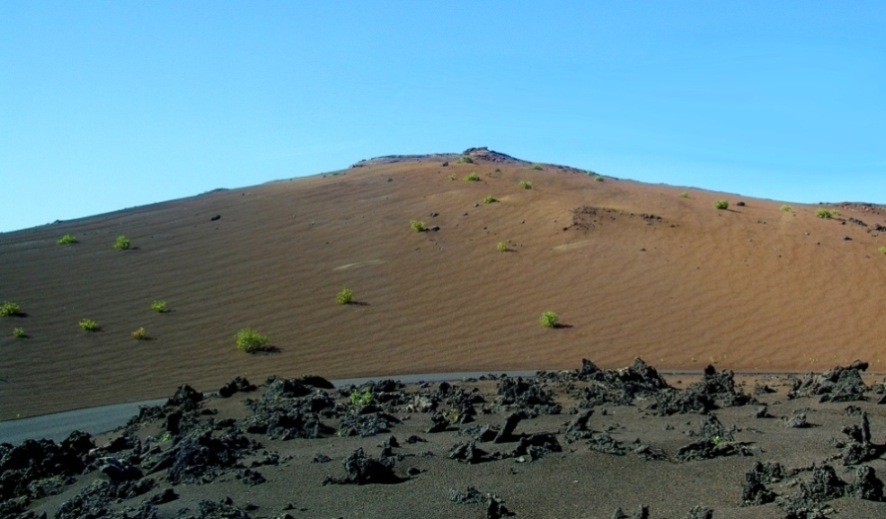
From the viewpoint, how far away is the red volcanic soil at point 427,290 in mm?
16688

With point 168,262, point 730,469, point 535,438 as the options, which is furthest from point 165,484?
point 168,262

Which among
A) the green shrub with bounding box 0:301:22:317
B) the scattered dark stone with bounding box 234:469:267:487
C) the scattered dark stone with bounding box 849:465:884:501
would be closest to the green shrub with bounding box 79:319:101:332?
the green shrub with bounding box 0:301:22:317

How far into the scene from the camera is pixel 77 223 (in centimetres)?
2883

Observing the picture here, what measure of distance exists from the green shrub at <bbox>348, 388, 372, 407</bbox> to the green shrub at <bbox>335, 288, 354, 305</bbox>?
792cm

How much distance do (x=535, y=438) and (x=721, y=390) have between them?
176 inches

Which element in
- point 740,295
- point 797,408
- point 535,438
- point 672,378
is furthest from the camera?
point 740,295

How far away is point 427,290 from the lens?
20.8 metres

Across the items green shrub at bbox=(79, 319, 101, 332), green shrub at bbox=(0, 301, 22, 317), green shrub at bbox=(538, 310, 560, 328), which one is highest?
green shrub at bbox=(0, 301, 22, 317)

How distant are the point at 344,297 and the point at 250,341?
3206 mm

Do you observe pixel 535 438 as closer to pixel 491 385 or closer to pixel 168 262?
pixel 491 385

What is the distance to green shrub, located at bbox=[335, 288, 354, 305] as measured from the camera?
65.1ft

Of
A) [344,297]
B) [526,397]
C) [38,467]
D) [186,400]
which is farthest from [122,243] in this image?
[526,397]

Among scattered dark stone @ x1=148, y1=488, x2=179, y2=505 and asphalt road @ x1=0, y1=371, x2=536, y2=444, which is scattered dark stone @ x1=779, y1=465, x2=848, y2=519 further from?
asphalt road @ x1=0, y1=371, x2=536, y2=444

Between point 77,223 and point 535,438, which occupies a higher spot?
point 77,223
